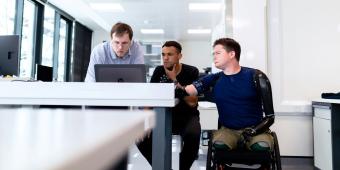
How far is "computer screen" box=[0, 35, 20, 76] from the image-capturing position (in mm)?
2295

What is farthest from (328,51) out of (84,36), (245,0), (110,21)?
(84,36)

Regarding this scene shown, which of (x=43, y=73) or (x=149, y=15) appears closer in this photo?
(x=43, y=73)

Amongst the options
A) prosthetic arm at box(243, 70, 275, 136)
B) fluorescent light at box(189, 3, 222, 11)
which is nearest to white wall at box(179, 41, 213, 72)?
fluorescent light at box(189, 3, 222, 11)

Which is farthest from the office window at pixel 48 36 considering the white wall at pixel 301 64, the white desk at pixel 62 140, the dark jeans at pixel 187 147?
the white desk at pixel 62 140

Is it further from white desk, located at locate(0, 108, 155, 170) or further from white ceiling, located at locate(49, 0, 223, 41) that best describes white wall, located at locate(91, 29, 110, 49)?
white desk, located at locate(0, 108, 155, 170)

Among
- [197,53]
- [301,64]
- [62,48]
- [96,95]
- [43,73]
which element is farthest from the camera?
[197,53]

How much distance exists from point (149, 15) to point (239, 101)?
553 centimetres

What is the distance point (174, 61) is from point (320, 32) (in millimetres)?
1508

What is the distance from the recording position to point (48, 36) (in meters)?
6.88

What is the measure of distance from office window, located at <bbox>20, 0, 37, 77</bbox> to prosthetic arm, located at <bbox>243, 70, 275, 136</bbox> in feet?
15.9

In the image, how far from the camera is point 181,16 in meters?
7.37

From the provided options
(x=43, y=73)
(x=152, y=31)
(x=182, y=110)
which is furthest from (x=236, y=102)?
(x=152, y=31)

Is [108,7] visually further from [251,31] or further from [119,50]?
[119,50]

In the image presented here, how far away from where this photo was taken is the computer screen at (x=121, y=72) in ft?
5.75
